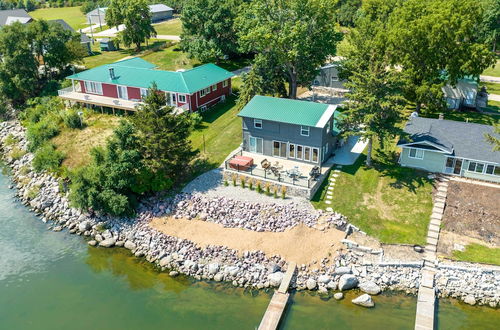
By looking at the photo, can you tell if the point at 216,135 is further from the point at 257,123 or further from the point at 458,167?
the point at 458,167

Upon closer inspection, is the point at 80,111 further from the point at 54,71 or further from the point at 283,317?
the point at 283,317

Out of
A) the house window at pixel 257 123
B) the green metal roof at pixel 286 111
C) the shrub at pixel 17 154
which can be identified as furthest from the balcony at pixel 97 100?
the house window at pixel 257 123

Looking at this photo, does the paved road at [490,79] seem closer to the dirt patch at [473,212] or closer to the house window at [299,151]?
the dirt patch at [473,212]

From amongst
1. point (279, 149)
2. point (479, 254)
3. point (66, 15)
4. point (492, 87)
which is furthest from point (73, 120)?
point (66, 15)

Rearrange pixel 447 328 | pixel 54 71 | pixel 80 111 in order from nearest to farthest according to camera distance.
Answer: pixel 447 328 → pixel 80 111 → pixel 54 71

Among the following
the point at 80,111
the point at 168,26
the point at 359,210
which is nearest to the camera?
the point at 359,210

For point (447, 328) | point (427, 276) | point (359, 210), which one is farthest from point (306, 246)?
point (447, 328)
